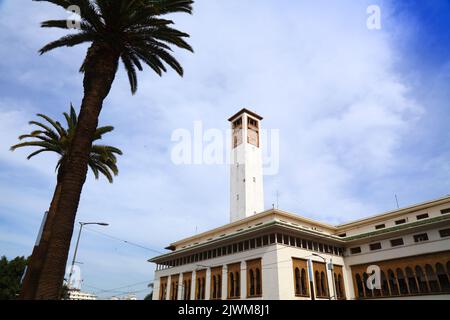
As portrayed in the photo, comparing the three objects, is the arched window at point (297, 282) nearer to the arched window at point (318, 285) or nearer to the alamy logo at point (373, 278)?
the arched window at point (318, 285)

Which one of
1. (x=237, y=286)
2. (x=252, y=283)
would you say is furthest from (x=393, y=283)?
(x=237, y=286)

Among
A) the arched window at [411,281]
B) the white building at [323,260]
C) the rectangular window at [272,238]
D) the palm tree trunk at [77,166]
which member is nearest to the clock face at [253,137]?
the white building at [323,260]

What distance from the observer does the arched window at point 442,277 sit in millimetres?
32031

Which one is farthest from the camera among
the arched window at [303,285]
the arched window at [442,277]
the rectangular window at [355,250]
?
the rectangular window at [355,250]

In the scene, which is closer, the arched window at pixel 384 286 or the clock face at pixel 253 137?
the arched window at pixel 384 286

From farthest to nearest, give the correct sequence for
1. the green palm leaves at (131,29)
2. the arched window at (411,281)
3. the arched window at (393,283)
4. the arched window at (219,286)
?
the arched window at (219,286) → the arched window at (393,283) → the arched window at (411,281) → the green palm leaves at (131,29)

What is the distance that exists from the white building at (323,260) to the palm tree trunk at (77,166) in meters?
24.3

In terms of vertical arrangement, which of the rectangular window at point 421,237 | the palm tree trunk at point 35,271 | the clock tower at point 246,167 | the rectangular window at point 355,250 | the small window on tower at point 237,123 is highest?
the small window on tower at point 237,123

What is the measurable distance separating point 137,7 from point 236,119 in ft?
182

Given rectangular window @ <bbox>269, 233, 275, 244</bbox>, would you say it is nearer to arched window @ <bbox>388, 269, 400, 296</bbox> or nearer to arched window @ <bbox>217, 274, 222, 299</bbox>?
arched window @ <bbox>217, 274, 222, 299</bbox>

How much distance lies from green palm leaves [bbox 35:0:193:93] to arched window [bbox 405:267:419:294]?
3423 cm

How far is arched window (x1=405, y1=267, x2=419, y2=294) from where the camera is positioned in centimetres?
3397
